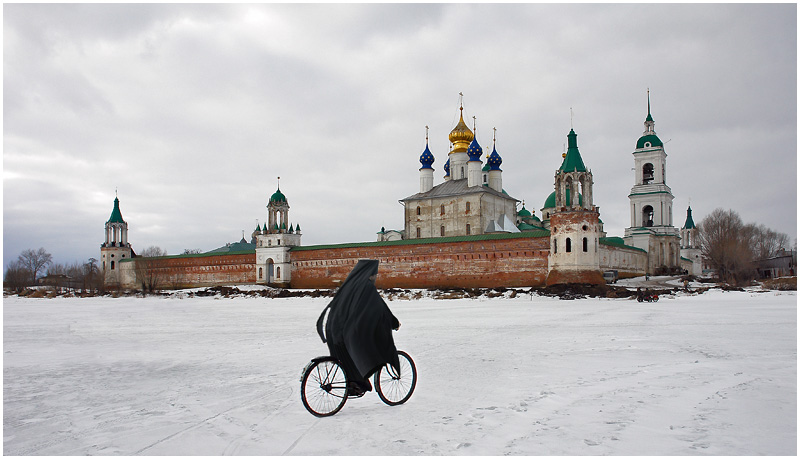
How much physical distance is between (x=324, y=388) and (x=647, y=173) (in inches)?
1787

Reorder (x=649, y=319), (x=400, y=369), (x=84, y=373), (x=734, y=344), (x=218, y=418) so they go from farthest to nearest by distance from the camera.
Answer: (x=649, y=319) < (x=734, y=344) < (x=84, y=373) < (x=400, y=369) < (x=218, y=418)

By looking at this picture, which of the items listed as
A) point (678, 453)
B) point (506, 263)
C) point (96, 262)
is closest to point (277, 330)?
point (678, 453)

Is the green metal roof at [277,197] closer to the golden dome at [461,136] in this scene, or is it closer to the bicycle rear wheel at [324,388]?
the golden dome at [461,136]

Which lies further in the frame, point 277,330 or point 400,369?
point 277,330

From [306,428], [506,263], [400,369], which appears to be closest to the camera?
[306,428]

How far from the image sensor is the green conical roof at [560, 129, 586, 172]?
32188 mm

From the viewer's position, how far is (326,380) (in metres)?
4.88

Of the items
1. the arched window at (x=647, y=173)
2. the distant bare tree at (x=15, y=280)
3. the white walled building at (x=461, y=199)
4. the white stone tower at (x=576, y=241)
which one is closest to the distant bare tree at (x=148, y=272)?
the distant bare tree at (x=15, y=280)

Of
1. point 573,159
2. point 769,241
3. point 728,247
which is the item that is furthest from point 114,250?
point 769,241

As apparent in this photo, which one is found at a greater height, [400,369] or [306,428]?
[400,369]

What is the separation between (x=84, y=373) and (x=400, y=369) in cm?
431

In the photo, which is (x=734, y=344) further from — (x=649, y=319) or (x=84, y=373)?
(x=84, y=373)

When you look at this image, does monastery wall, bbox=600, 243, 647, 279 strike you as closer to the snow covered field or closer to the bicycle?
the snow covered field

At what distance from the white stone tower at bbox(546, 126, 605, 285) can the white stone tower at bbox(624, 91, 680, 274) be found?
40.1ft
